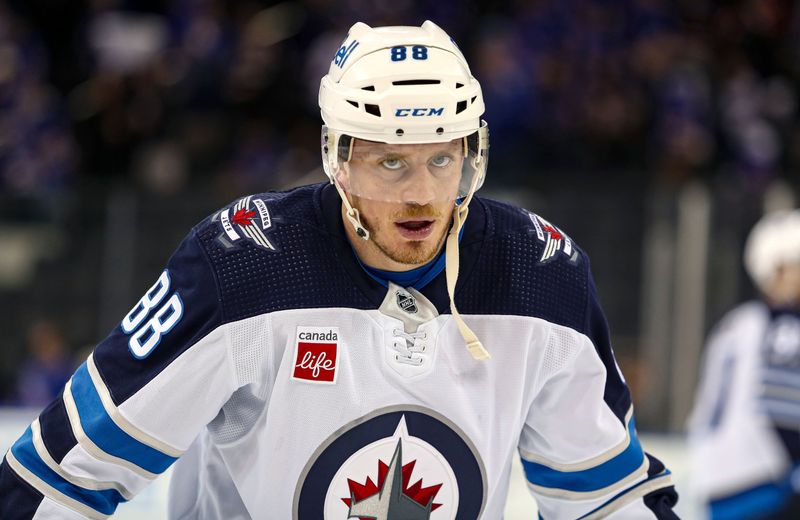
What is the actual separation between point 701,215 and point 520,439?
11.6 ft

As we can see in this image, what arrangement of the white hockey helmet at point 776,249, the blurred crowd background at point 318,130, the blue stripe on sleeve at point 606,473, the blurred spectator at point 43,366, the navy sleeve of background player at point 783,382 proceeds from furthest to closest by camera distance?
the blurred spectator at point 43,366, the blurred crowd background at point 318,130, the white hockey helmet at point 776,249, the navy sleeve of background player at point 783,382, the blue stripe on sleeve at point 606,473

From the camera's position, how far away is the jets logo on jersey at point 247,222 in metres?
2.00

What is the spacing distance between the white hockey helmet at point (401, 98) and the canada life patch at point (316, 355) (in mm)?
225

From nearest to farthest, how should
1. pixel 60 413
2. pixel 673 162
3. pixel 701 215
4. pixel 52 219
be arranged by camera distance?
pixel 60 413 → pixel 701 215 → pixel 52 219 → pixel 673 162

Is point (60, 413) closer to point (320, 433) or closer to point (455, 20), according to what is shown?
point (320, 433)

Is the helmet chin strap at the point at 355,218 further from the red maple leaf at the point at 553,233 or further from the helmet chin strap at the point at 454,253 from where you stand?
the red maple leaf at the point at 553,233

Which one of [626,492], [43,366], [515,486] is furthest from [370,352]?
[43,366]

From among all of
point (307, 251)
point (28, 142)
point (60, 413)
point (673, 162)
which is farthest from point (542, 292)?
point (28, 142)

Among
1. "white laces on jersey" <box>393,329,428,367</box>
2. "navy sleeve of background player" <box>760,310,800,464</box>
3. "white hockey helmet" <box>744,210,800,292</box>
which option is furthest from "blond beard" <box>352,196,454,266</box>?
"white hockey helmet" <box>744,210,800,292</box>

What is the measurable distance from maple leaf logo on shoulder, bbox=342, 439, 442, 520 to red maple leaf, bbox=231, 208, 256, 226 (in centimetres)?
42

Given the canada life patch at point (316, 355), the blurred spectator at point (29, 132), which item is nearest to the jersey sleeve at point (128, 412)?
the canada life patch at point (316, 355)

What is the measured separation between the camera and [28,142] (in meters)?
7.29

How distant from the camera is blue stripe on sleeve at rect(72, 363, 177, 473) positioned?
75.2 inches

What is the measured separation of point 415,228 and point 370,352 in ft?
0.69
